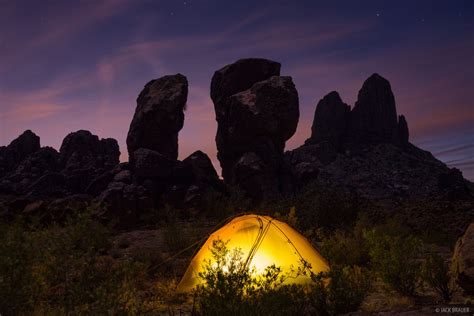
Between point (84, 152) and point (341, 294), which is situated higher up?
point (84, 152)

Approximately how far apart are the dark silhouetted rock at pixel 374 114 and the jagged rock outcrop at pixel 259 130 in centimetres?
9199

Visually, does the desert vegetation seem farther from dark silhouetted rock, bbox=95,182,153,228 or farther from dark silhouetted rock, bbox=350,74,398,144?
dark silhouetted rock, bbox=350,74,398,144

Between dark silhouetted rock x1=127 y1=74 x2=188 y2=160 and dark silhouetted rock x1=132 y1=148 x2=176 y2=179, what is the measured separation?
4690 mm

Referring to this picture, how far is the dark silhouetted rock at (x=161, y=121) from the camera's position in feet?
141

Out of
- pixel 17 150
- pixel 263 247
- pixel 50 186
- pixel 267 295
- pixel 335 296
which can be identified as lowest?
pixel 335 296

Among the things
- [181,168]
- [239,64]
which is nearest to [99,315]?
[181,168]

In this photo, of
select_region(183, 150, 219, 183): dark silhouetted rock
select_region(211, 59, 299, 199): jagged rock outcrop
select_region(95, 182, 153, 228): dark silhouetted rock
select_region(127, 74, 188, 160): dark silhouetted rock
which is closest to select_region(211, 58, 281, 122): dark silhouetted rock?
select_region(211, 59, 299, 199): jagged rock outcrop

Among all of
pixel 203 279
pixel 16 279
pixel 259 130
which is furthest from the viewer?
pixel 259 130

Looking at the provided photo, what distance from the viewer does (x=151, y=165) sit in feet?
121

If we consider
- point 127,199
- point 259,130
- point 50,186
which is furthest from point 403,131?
point 127,199

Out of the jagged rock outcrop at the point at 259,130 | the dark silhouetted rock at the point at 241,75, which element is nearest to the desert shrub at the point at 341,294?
the jagged rock outcrop at the point at 259,130

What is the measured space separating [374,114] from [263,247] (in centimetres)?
13916

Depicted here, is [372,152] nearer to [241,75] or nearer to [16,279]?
[241,75]

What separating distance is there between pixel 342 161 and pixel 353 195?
327 feet
